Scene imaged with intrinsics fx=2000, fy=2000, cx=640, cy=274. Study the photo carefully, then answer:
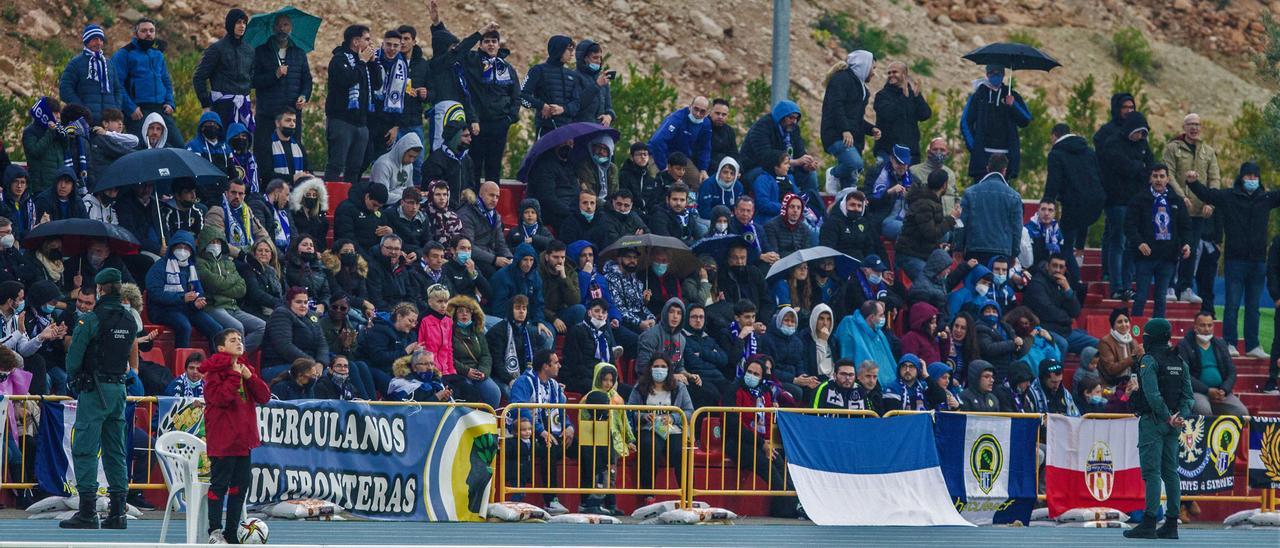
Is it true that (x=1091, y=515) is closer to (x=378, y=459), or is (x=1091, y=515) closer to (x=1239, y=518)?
(x=1239, y=518)

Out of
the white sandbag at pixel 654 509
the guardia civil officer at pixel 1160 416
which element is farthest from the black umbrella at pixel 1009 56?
the white sandbag at pixel 654 509

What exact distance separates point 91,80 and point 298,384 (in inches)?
217

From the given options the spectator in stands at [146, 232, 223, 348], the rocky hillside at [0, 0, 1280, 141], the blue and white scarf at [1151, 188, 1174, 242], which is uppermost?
the rocky hillside at [0, 0, 1280, 141]

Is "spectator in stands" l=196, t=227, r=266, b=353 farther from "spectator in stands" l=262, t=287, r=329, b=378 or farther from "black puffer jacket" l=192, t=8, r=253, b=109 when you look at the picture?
"black puffer jacket" l=192, t=8, r=253, b=109

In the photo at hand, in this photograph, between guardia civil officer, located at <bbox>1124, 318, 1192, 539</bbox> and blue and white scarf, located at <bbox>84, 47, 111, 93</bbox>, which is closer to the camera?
guardia civil officer, located at <bbox>1124, 318, 1192, 539</bbox>

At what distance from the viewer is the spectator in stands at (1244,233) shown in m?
22.4

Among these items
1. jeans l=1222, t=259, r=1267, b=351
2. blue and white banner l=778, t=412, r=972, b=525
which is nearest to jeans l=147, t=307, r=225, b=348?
blue and white banner l=778, t=412, r=972, b=525

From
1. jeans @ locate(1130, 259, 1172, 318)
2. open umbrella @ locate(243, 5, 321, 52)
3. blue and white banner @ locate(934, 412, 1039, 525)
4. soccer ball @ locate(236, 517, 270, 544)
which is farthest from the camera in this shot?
jeans @ locate(1130, 259, 1172, 318)

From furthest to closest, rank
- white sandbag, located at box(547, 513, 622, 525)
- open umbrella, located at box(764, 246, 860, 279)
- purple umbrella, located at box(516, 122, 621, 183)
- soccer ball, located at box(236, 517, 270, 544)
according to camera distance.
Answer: purple umbrella, located at box(516, 122, 621, 183), open umbrella, located at box(764, 246, 860, 279), white sandbag, located at box(547, 513, 622, 525), soccer ball, located at box(236, 517, 270, 544)

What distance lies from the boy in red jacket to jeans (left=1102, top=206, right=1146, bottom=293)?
12.8 meters

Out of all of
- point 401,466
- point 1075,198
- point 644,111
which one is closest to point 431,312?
point 401,466

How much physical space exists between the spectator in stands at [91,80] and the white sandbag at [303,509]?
6.03 m

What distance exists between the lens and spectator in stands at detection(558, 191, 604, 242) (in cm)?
2152

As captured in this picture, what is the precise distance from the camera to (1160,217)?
22469 mm
